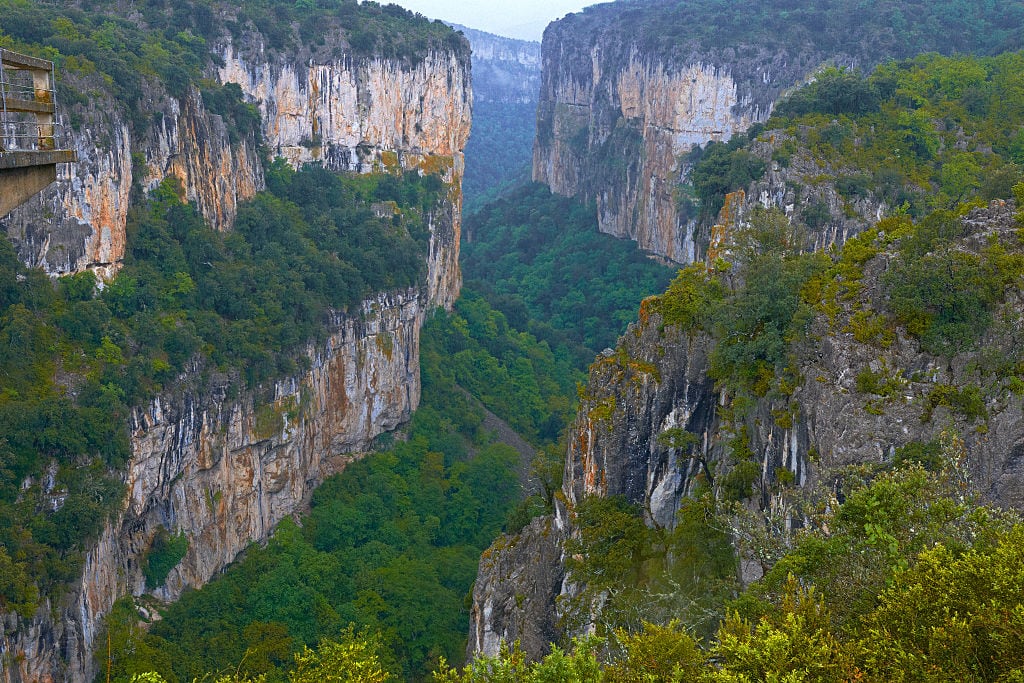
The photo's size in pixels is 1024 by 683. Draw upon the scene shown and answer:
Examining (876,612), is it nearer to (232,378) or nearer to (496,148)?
(232,378)

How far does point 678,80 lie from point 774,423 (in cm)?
6283

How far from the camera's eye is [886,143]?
37.5 metres

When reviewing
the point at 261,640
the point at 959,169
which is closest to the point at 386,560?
the point at 261,640

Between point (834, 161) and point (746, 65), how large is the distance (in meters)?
39.3

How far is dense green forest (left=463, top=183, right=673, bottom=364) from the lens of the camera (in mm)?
69438

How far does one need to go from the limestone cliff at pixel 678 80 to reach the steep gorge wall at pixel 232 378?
21.8 metres

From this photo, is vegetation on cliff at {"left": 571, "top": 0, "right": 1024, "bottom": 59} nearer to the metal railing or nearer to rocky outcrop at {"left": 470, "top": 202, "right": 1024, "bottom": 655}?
rocky outcrop at {"left": 470, "top": 202, "right": 1024, "bottom": 655}

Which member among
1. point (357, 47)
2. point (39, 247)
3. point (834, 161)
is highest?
point (357, 47)

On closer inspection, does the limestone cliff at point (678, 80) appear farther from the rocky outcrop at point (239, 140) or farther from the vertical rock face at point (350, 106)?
the vertical rock face at point (350, 106)

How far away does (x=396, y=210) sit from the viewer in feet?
175

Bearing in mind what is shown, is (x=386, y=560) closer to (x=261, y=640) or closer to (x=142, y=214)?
(x=261, y=640)

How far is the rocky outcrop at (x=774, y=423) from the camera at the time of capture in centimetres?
1634

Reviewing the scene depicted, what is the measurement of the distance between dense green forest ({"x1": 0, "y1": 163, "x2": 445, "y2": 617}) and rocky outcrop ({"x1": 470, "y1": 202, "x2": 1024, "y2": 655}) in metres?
12.3

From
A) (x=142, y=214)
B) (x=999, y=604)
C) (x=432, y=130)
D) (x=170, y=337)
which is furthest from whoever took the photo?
(x=432, y=130)
